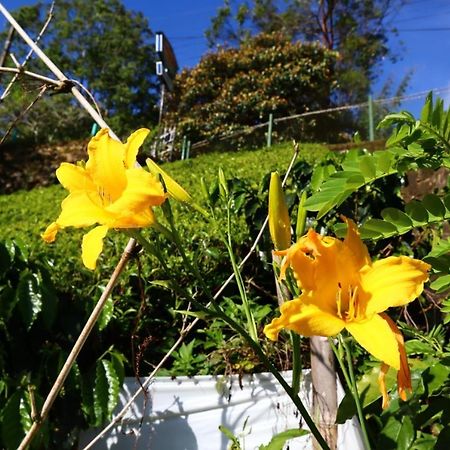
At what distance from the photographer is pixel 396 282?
53 centimetres

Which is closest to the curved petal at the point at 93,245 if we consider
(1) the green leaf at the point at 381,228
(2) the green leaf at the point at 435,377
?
(1) the green leaf at the point at 381,228

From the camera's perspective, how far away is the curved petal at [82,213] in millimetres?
587

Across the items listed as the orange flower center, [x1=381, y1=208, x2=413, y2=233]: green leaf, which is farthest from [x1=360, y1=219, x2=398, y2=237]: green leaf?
the orange flower center

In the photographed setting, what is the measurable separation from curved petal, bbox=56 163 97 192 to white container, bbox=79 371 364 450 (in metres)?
1.22

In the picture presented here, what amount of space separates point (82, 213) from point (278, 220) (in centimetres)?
23

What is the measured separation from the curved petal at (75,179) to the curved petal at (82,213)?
10 millimetres

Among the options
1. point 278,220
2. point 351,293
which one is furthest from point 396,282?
point 278,220

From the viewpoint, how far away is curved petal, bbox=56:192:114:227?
59 centimetres

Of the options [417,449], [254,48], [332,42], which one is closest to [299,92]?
[254,48]

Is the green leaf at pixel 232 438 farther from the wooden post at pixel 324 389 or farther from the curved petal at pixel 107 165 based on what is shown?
the curved petal at pixel 107 165

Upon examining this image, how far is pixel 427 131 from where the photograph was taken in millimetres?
785

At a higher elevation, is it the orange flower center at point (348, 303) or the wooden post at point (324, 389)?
the orange flower center at point (348, 303)

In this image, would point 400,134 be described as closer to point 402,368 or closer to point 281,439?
point 402,368

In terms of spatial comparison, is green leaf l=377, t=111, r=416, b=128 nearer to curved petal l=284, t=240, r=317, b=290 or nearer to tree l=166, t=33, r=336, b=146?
curved petal l=284, t=240, r=317, b=290
